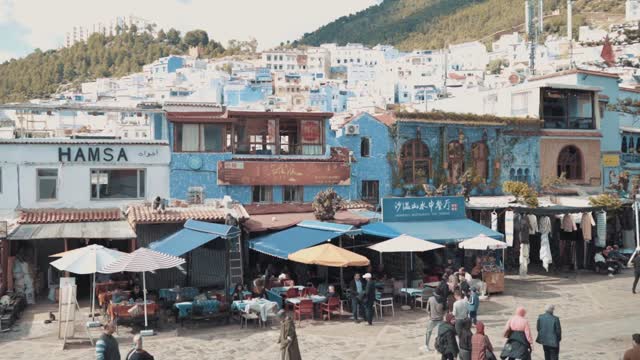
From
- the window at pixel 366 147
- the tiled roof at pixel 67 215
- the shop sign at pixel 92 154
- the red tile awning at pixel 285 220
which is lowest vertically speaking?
the red tile awning at pixel 285 220

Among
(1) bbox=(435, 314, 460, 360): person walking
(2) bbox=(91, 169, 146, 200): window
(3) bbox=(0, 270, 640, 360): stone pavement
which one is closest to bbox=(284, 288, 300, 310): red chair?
(3) bbox=(0, 270, 640, 360): stone pavement

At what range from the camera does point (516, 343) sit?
40.3 ft

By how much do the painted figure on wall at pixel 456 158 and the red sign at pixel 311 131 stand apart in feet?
21.7

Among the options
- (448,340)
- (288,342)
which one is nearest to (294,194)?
(288,342)

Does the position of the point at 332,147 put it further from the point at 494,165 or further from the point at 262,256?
the point at 494,165

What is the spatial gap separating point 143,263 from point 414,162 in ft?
50.1

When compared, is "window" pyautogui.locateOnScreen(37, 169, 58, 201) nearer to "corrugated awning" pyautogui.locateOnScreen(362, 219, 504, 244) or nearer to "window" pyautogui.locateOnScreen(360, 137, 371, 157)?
"corrugated awning" pyautogui.locateOnScreen(362, 219, 504, 244)

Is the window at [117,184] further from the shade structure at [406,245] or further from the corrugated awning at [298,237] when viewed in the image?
the shade structure at [406,245]

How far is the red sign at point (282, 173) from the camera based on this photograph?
2542 centimetres

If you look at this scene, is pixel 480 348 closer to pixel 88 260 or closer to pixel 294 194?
pixel 88 260

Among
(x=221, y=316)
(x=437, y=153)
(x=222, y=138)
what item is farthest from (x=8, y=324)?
(x=437, y=153)

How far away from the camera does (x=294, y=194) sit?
87.2ft

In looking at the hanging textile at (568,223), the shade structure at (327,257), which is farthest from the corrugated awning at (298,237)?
the hanging textile at (568,223)

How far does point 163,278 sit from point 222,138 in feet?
19.2
